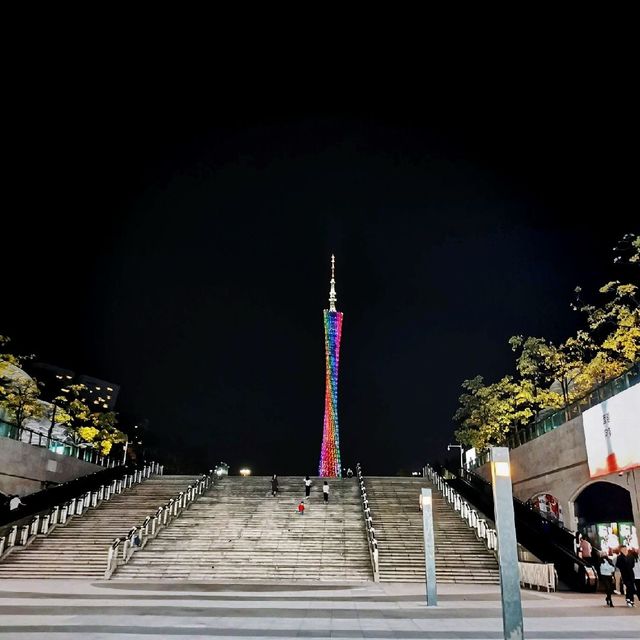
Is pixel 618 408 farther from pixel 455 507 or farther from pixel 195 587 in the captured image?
pixel 195 587

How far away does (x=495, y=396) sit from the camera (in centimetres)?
3919

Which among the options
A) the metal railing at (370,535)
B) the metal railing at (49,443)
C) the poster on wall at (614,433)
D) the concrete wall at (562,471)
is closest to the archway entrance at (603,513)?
the concrete wall at (562,471)

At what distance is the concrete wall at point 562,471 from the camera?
20.8 m

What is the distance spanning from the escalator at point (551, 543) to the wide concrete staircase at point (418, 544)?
136cm

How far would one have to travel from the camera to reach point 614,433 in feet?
65.6

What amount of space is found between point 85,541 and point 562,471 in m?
19.7

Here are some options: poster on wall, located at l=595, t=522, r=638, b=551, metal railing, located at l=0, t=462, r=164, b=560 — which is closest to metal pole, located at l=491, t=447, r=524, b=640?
poster on wall, located at l=595, t=522, r=638, b=551

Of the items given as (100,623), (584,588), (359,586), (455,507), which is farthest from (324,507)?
(100,623)

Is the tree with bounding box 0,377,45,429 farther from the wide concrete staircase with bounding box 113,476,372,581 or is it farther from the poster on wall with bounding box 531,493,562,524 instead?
the poster on wall with bounding box 531,493,562,524

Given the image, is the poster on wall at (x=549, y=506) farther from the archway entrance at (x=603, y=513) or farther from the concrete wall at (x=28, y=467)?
the concrete wall at (x=28, y=467)

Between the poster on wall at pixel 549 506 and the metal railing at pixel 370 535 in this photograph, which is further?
the poster on wall at pixel 549 506

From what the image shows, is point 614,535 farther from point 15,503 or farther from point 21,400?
point 21,400

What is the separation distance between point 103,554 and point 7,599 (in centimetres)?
775

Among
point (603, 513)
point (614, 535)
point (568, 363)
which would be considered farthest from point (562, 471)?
point (568, 363)
